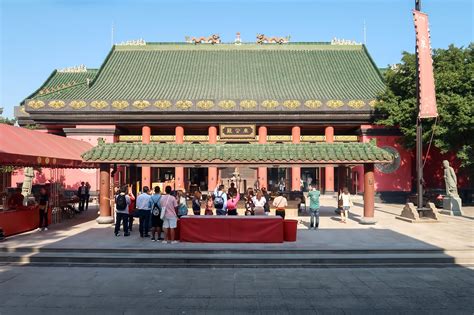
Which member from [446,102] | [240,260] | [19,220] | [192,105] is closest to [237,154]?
[240,260]

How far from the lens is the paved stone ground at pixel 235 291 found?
6734mm

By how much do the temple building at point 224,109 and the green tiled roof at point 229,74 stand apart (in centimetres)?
9

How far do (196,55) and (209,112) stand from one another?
401 inches

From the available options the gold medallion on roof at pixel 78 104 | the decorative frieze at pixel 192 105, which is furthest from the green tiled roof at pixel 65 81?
the gold medallion on roof at pixel 78 104

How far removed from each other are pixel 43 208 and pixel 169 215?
18.7 ft

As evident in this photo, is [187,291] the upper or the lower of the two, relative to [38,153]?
lower

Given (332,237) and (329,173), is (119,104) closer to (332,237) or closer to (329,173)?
(329,173)

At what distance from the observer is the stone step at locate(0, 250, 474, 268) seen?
32.6ft

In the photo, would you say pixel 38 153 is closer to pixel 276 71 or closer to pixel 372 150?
pixel 372 150

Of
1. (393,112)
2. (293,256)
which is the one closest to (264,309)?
(293,256)

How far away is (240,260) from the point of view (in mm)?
10031

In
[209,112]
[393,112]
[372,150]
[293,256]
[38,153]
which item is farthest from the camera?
[209,112]

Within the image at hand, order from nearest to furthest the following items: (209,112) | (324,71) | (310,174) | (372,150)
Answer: (372,150), (209,112), (324,71), (310,174)

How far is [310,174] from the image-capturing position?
41.1m
